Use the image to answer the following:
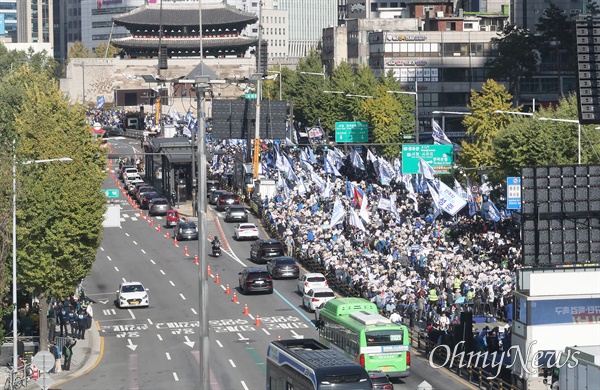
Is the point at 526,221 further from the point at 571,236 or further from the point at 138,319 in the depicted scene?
the point at 138,319

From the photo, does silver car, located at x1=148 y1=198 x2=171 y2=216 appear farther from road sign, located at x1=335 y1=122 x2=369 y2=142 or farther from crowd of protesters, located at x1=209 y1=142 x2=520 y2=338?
road sign, located at x1=335 y1=122 x2=369 y2=142

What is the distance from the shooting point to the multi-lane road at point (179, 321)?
51281 mm

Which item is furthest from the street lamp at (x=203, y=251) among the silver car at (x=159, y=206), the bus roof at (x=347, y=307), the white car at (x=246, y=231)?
the silver car at (x=159, y=206)

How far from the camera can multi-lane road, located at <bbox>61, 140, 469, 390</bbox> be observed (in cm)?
5128

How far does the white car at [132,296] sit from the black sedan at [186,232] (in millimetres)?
17305

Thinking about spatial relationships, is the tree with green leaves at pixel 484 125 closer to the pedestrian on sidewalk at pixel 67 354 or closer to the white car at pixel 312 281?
the white car at pixel 312 281

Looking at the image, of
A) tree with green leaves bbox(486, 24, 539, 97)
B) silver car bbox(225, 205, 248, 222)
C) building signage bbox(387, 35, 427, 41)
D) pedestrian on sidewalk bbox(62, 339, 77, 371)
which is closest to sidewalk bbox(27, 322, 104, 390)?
pedestrian on sidewalk bbox(62, 339, 77, 371)

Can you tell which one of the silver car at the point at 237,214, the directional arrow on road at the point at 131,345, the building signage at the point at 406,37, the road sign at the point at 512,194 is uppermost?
the building signage at the point at 406,37

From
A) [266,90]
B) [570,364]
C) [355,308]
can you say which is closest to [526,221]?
[355,308]

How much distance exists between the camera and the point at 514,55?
128 meters

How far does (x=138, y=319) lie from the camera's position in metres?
64.9

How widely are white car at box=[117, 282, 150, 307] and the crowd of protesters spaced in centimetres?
1011

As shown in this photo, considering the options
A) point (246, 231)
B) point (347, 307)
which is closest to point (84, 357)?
point (347, 307)

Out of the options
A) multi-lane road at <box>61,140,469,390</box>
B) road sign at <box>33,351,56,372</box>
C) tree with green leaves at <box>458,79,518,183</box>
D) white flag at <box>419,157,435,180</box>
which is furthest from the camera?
tree with green leaves at <box>458,79,518,183</box>
